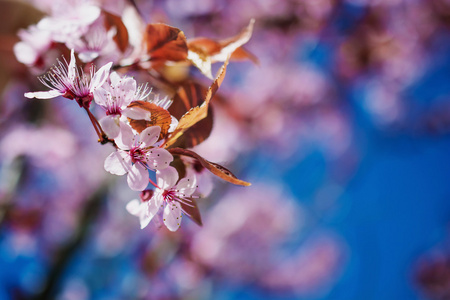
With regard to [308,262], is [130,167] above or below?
below

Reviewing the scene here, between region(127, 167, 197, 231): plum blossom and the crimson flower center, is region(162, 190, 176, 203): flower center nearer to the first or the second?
region(127, 167, 197, 231): plum blossom

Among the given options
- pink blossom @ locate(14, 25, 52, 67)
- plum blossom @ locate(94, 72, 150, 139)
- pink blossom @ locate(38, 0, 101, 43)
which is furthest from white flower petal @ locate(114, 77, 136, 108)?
pink blossom @ locate(14, 25, 52, 67)

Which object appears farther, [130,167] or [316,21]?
[316,21]

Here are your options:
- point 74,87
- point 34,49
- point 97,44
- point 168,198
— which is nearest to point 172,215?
point 168,198

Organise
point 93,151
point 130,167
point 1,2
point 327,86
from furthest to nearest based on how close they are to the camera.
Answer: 1. point 327,86
2. point 93,151
3. point 1,2
4. point 130,167

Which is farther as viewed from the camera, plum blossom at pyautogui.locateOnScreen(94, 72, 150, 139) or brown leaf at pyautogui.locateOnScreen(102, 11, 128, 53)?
brown leaf at pyautogui.locateOnScreen(102, 11, 128, 53)

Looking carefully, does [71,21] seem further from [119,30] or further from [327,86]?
[327,86]

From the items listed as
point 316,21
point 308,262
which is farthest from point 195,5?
point 308,262
